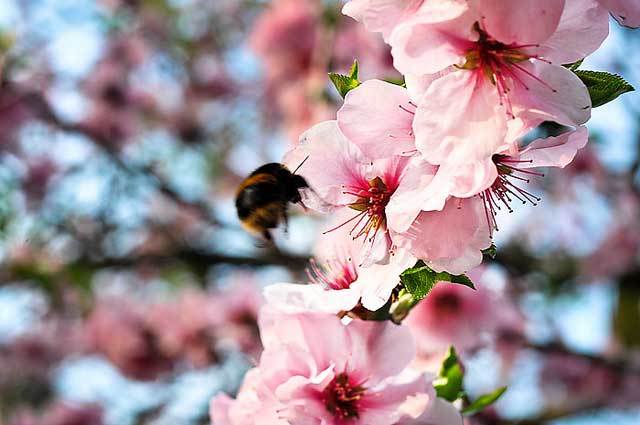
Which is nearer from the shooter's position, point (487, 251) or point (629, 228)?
point (487, 251)

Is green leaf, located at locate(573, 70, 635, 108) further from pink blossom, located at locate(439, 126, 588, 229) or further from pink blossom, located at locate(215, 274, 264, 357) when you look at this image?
pink blossom, located at locate(215, 274, 264, 357)

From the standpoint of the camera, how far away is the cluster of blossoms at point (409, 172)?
2.32ft

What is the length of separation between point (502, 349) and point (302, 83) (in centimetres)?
188

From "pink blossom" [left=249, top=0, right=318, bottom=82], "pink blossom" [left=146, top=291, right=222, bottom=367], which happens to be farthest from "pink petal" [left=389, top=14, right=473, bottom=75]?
"pink blossom" [left=249, top=0, right=318, bottom=82]

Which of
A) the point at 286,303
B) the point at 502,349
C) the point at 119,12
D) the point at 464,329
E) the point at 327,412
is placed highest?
the point at 119,12

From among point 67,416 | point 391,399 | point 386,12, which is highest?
point 67,416

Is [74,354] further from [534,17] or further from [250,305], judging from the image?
[534,17]

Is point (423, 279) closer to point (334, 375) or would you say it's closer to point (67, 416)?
point (334, 375)

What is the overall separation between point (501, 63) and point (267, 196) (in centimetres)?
61

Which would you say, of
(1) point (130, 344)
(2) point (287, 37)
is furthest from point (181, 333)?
(2) point (287, 37)

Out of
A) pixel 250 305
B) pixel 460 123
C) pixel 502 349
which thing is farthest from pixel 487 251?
pixel 250 305

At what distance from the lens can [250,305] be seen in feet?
10.9

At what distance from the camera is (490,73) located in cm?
74

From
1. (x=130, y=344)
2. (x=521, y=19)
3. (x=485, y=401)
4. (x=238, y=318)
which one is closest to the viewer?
(x=521, y=19)
